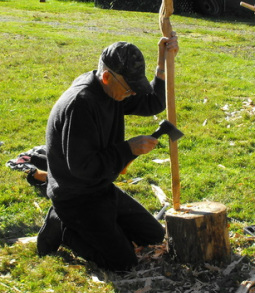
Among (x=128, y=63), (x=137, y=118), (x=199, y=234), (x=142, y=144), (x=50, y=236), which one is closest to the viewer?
(x=128, y=63)

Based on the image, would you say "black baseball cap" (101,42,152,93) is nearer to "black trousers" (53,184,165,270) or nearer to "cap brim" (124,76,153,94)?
"cap brim" (124,76,153,94)

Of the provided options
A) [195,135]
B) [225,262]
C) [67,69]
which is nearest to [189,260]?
[225,262]

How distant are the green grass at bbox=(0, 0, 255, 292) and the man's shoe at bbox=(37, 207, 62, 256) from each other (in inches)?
3.7

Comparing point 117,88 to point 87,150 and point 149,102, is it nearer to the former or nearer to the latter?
point 87,150

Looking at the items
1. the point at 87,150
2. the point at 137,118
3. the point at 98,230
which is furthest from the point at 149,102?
the point at 137,118

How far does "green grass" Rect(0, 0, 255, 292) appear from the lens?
476cm

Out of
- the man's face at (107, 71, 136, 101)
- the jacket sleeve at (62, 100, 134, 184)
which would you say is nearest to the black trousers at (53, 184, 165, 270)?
the jacket sleeve at (62, 100, 134, 184)

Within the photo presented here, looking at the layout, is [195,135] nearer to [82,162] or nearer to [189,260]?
[189,260]

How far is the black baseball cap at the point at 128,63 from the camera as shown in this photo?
12.8ft

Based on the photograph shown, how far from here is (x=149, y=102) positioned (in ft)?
15.3

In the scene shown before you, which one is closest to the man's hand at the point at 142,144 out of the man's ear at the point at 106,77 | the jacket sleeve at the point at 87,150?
the jacket sleeve at the point at 87,150

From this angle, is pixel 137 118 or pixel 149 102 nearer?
pixel 149 102

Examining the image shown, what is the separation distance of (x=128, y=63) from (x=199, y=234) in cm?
151

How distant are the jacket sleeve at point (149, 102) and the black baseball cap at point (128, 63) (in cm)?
62
